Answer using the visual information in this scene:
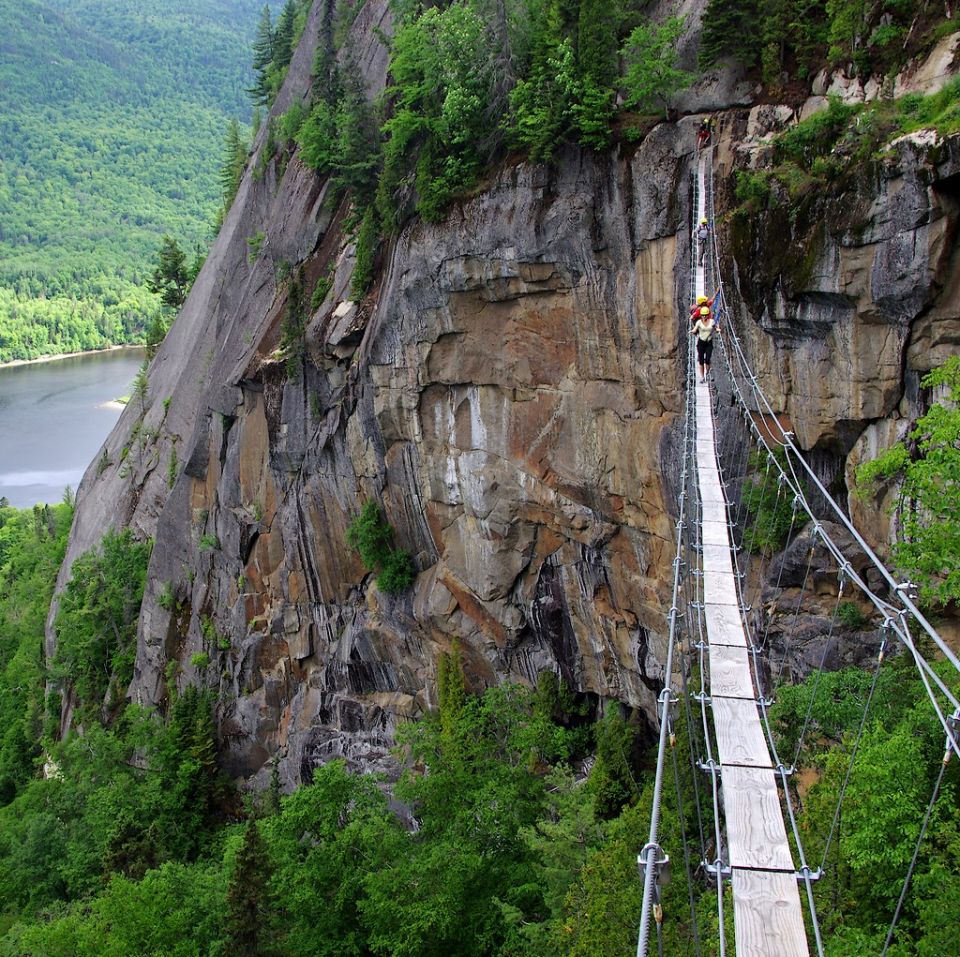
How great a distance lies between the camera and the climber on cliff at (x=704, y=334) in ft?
38.5

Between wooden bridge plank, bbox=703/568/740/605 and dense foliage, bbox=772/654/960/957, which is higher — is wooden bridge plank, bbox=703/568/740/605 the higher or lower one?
the higher one

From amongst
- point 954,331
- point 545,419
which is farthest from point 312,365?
point 954,331

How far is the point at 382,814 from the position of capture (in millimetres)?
13594

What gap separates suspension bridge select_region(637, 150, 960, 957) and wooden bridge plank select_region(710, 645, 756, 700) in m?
0.01

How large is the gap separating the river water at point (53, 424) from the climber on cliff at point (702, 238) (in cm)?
6090

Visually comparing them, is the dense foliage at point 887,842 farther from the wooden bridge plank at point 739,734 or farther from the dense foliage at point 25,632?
the dense foliage at point 25,632

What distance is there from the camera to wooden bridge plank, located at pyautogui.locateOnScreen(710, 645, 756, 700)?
6.31m

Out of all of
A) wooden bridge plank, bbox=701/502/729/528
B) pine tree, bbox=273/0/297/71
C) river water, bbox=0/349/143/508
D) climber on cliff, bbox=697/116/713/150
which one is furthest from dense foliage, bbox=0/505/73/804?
climber on cliff, bbox=697/116/713/150

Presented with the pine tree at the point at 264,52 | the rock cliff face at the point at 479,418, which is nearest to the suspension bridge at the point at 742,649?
the rock cliff face at the point at 479,418

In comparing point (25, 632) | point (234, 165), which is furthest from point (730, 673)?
point (25, 632)

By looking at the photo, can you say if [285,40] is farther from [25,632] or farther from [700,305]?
Result: [25,632]

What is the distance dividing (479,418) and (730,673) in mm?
10846

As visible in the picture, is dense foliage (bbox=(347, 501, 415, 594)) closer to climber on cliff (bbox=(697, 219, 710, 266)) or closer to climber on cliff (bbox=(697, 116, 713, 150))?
climber on cliff (bbox=(697, 219, 710, 266))

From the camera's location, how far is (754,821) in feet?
16.9
